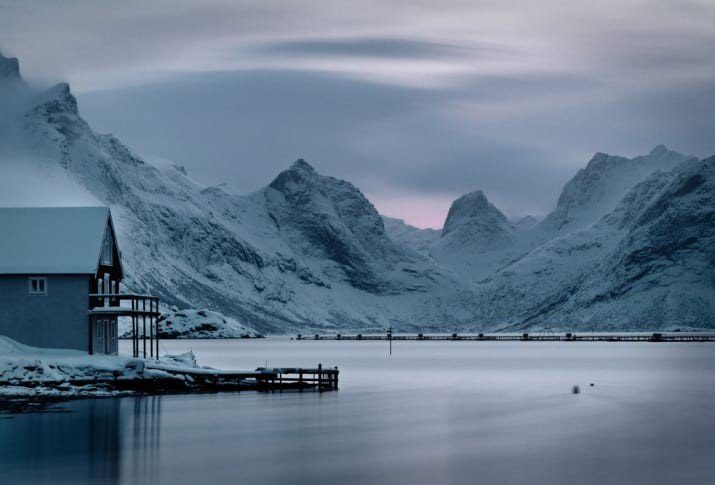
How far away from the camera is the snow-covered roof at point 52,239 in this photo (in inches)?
3351

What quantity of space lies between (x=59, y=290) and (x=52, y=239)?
5.81 meters

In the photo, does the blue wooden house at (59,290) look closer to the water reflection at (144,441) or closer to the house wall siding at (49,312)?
the house wall siding at (49,312)

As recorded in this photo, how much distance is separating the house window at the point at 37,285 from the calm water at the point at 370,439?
40.5 feet

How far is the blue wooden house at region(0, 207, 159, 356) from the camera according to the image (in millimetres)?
83875

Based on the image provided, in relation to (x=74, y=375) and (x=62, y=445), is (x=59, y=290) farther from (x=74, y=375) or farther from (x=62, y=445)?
(x=62, y=445)

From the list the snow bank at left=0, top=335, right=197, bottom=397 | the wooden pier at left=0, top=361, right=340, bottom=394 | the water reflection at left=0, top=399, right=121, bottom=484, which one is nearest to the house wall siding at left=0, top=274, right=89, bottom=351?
the snow bank at left=0, top=335, right=197, bottom=397

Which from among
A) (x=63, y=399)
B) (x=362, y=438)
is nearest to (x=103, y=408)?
(x=63, y=399)

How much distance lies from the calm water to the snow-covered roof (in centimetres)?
1321

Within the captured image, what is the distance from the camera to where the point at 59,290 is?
84.6 m

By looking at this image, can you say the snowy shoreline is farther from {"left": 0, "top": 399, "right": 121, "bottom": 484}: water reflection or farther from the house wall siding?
{"left": 0, "top": 399, "right": 121, "bottom": 484}: water reflection

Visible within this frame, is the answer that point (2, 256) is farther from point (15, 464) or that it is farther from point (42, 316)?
point (15, 464)

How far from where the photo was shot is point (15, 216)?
9312 cm

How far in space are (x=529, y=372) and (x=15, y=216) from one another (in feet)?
228

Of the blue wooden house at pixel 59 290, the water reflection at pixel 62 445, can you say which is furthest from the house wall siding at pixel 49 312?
the water reflection at pixel 62 445
